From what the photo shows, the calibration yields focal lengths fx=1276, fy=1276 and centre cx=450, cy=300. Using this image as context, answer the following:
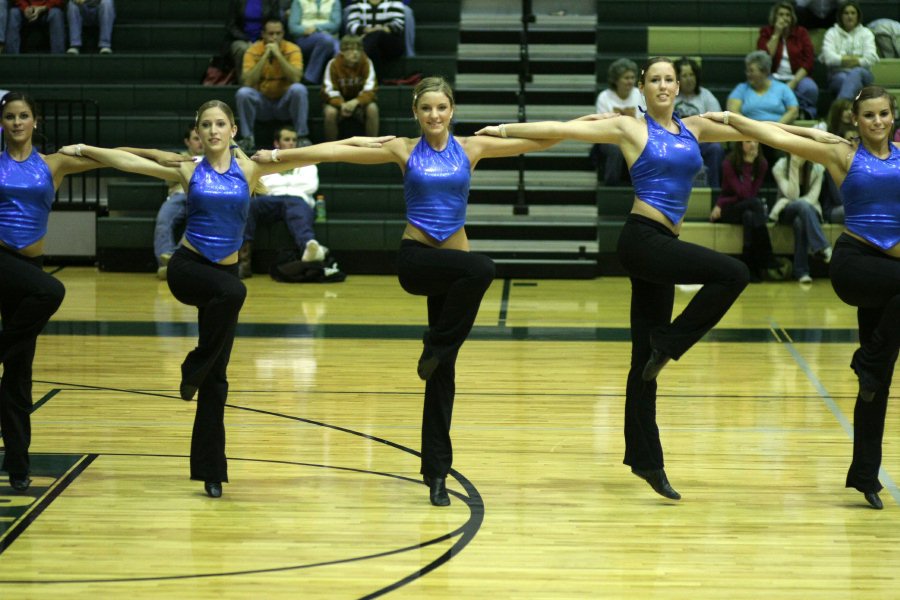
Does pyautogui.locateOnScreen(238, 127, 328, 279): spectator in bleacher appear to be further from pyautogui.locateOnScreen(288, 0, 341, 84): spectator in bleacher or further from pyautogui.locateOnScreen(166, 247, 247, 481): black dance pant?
pyautogui.locateOnScreen(166, 247, 247, 481): black dance pant

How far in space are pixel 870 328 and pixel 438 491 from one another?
1.88 m

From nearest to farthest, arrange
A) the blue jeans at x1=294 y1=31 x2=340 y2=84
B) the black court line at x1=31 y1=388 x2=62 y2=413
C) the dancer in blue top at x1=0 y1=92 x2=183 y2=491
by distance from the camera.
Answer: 1. the dancer in blue top at x1=0 y1=92 x2=183 y2=491
2. the black court line at x1=31 y1=388 x2=62 y2=413
3. the blue jeans at x1=294 y1=31 x2=340 y2=84

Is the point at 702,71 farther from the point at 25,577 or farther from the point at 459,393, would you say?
the point at 25,577

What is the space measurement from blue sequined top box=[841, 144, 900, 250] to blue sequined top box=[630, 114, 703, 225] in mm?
626

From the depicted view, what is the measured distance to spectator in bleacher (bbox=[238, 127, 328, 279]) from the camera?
11.0m

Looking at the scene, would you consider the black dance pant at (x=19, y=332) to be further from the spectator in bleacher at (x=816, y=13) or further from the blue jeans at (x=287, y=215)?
the spectator in bleacher at (x=816, y=13)

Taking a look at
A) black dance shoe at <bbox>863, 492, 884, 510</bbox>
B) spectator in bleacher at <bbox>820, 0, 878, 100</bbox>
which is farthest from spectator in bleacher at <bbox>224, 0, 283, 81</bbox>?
black dance shoe at <bbox>863, 492, 884, 510</bbox>

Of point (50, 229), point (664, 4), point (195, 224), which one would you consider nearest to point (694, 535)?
point (195, 224)

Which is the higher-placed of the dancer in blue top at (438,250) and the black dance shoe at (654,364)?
the dancer in blue top at (438,250)

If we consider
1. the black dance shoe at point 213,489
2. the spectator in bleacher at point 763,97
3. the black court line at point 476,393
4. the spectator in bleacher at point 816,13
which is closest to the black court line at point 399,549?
the black dance shoe at point 213,489

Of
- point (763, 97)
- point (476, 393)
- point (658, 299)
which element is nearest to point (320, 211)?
point (763, 97)

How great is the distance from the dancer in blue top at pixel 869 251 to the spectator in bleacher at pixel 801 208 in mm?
5822

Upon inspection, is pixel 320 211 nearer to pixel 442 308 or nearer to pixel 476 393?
pixel 476 393

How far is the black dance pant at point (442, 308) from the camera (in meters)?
5.05
